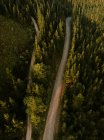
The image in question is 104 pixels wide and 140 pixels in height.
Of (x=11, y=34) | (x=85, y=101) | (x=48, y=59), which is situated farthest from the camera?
(x=11, y=34)

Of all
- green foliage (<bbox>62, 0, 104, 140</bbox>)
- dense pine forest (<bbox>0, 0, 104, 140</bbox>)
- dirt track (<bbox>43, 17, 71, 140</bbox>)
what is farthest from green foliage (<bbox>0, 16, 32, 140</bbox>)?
green foliage (<bbox>62, 0, 104, 140</bbox>)

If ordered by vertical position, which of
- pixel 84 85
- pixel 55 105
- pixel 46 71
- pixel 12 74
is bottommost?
pixel 55 105

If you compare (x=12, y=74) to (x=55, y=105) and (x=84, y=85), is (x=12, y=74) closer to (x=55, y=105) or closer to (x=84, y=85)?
(x=55, y=105)

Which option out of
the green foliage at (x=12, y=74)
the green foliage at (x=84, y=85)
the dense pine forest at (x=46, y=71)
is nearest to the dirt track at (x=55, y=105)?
the dense pine forest at (x=46, y=71)

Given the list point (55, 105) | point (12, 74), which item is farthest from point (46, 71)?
point (55, 105)

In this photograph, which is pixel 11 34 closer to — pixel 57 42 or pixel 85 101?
pixel 57 42

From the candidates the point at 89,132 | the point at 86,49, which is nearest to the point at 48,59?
the point at 86,49

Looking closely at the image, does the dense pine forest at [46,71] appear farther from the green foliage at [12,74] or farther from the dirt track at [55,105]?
the dirt track at [55,105]

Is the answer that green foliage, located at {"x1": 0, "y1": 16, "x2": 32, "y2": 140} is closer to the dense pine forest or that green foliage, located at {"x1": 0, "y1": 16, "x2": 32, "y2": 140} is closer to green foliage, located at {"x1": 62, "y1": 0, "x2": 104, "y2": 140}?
the dense pine forest
